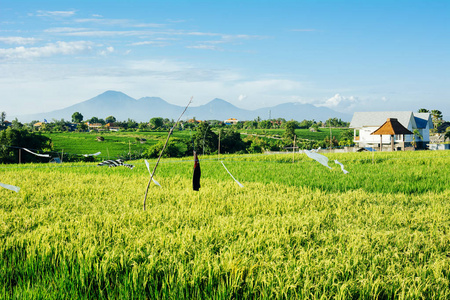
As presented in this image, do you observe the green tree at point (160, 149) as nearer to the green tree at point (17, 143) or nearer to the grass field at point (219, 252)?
the green tree at point (17, 143)

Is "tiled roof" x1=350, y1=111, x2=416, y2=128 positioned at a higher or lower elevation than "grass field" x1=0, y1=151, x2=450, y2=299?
higher

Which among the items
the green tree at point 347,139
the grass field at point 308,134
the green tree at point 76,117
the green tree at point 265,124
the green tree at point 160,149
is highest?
the green tree at point 76,117

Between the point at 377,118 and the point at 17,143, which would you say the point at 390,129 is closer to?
the point at 377,118

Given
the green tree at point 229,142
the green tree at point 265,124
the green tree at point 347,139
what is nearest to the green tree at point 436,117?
the green tree at point 347,139

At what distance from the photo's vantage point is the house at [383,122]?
43281 millimetres

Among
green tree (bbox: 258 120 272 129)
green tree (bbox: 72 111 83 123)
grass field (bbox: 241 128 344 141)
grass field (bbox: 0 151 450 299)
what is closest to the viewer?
grass field (bbox: 0 151 450 299)

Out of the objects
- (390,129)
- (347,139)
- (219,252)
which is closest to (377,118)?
(390,129)

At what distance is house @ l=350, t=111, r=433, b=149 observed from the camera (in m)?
43.3

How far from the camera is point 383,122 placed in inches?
1753

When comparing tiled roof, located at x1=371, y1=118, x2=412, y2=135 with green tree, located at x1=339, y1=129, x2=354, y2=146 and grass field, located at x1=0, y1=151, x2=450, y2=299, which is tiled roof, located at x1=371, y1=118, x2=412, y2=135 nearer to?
green tree, located at x1=339, y1=129, x2=354, y2=146

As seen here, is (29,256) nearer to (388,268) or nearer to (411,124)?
(388,268)

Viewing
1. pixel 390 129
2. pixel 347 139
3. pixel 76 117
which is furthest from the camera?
pixel 76 117

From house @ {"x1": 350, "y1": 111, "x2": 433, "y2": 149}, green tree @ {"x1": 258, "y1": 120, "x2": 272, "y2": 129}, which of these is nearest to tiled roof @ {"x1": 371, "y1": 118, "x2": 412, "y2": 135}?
house @ {"x1": 350, "y1": 111, "x2": 433, "y2": 149}

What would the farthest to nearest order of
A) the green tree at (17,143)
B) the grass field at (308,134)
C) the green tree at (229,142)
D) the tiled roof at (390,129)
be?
the grass field at (308,134), the green tree at (229,142), the green tree at (17,143), the tiled roof at (390,129)
